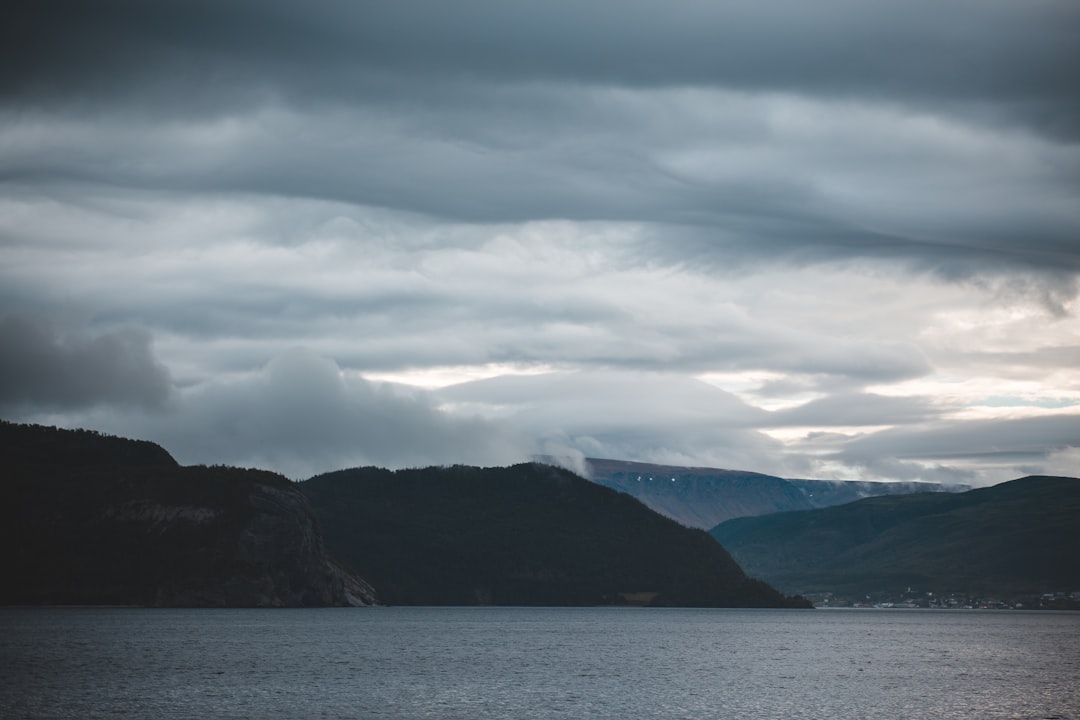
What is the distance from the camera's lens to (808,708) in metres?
146

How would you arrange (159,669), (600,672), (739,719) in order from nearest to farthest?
(739,719), (159,669), (600,672)

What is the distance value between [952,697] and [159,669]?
116226mm

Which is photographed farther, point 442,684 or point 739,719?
point 442,684

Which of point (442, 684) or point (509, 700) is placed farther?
point (442, 684)

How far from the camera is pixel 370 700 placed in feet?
484

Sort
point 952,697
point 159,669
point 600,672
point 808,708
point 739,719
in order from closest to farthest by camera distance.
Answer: point 739,719
point 808,708
point 952,697
point 159,669
point 600,672

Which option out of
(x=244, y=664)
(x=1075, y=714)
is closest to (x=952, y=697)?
(x=1075, y=714)

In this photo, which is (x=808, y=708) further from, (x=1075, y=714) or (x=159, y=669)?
(x=159, y=669)

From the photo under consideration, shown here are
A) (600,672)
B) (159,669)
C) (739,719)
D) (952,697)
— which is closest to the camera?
(739,719)

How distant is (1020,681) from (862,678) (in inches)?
938

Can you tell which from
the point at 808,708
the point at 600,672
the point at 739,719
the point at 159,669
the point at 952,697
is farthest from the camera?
the point at 600,672

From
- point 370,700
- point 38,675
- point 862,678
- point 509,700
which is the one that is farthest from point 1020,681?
point 38,675

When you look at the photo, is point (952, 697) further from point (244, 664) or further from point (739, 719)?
point (244, 664)

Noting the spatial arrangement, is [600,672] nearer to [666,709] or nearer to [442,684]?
[442,684]
